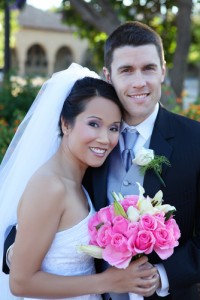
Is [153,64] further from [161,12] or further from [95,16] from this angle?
[161,12]

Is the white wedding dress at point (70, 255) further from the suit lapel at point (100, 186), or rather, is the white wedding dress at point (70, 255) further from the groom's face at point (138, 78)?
the groom's face at point (138, 78)

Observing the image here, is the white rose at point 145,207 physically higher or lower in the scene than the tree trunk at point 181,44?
lower

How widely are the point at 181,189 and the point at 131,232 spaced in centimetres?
56

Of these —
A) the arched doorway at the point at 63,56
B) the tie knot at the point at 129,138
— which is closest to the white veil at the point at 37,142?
the tie knot at the point at 129,138

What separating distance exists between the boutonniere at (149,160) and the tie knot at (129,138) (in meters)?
0.23

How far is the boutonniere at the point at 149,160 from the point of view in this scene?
2.57m

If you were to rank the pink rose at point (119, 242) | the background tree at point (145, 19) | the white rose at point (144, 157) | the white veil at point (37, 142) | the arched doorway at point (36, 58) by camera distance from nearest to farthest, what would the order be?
the pink rose at point (119, 242), the white rose at point (144, 157), the white veil at point (37, 142), the background tree at point (145, 19), the arched doorway at point (36, 58)

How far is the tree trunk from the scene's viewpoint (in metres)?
7.71

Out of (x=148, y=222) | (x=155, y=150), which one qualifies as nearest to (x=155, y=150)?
(x=155, y=150)

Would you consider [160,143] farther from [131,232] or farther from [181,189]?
[131,232]

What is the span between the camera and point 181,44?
317 inches

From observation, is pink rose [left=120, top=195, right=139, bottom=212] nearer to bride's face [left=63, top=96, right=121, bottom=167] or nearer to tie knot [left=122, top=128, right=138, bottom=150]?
bride's face [left=63, top=96, right=121, bottom=167]

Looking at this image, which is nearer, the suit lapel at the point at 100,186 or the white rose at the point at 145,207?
the white rose at the point at 145,207

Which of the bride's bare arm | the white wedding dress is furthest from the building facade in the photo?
the bride's bare arm
